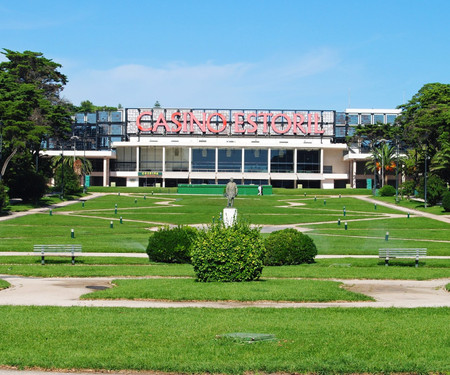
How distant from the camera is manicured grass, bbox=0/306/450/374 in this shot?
990 centimetres

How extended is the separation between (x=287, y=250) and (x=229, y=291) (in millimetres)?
9871

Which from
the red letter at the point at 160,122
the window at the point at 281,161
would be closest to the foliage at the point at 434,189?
the window at the point at 281,161

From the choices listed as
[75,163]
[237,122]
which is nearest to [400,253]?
[75,163]

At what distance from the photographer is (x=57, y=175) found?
272 ft

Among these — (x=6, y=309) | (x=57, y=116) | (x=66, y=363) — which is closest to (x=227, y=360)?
(x=66, y=363)

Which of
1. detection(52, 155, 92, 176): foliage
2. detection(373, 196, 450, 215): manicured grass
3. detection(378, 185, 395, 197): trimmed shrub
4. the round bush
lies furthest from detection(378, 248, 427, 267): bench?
detection(52, 155, 92, 176): foliage

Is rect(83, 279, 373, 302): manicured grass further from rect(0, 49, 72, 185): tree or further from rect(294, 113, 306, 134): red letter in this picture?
rect(294, 113, 306, 134): red letter

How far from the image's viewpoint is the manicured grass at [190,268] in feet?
72.9

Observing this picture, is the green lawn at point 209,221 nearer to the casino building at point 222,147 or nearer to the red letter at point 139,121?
the casino building at point 222,147

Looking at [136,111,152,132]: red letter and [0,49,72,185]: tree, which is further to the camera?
[136,111,152,132]: red letter

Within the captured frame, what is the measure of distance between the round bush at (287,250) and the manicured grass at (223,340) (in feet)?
39.2

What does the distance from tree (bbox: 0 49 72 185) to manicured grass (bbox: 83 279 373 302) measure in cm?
4616

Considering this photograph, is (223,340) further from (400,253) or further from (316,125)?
(316,125)

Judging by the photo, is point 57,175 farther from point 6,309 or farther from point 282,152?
point 6,309
